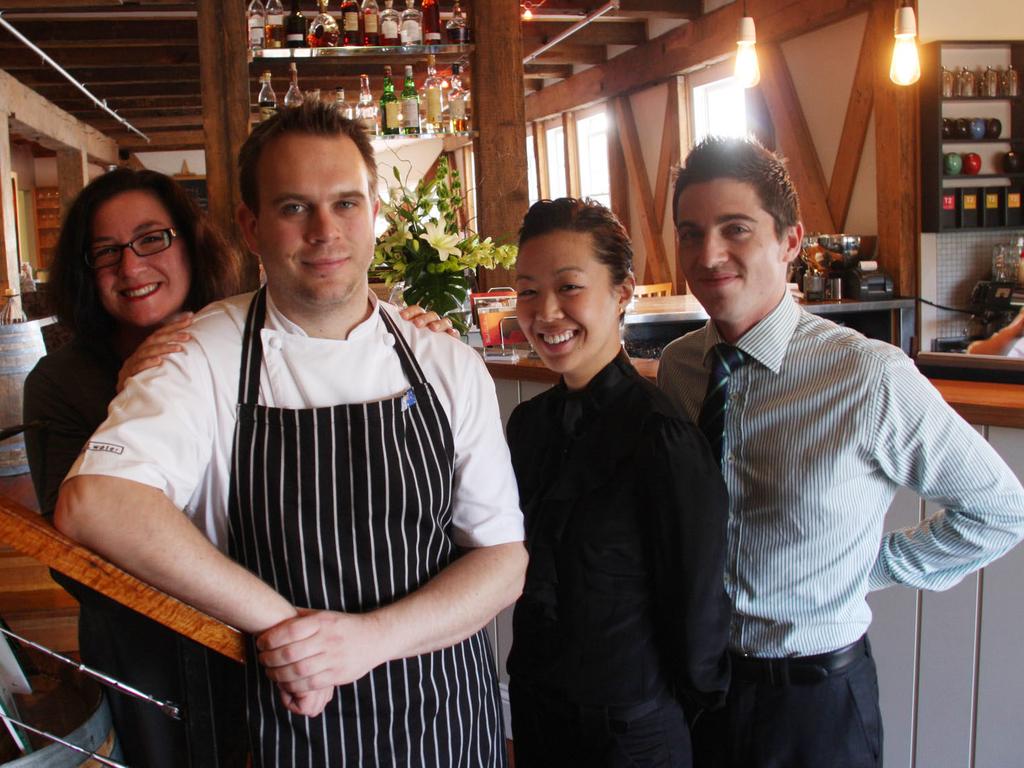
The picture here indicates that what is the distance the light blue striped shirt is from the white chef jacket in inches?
16.4

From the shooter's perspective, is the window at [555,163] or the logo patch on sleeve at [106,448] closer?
the logo patch on sleeve at [106,448]

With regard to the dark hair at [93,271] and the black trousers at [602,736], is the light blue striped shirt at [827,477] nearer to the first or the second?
the black trousers at [602,736]

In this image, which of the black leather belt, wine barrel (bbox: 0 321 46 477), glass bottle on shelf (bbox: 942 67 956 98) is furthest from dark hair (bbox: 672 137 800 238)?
glass bottle on shelf (bbox: 942 67 956 98)

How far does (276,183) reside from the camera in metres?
1.47

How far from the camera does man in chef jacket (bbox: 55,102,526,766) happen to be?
4.44 feet

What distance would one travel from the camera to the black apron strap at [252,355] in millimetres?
1442

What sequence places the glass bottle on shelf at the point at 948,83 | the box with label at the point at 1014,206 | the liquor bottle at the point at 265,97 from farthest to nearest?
the box with label at the point at 1014,206 < the glass bottle on shelf at the point at 948,83 < the liquor bottle at the point at 265,97

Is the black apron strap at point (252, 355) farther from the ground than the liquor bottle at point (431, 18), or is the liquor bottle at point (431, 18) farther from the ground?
the liquor bottle at point (431, 18)

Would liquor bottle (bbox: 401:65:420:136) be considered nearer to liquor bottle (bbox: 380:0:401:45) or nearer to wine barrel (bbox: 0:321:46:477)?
liquor bottle (bbox: 380:0:401:45)

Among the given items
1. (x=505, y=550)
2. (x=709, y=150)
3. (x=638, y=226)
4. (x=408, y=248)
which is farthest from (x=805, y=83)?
(x=505, y=550)

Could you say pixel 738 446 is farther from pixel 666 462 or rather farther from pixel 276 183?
pixel 276 183

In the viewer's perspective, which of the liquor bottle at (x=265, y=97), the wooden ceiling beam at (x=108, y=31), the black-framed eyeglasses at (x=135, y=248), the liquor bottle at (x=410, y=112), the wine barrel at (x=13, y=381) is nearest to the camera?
the black-framed eyeglasses at (x=135, y=248)

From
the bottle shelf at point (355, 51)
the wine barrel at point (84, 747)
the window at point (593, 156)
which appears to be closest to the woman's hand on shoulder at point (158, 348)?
the wine barrel at point (84, 747)

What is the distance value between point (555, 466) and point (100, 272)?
38.2 inches
